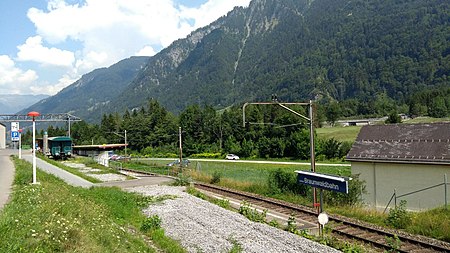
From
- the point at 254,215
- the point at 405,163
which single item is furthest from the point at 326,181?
the point at 405,163

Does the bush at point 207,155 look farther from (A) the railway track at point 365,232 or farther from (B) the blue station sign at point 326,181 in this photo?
(B) the blue station sign at point 326,181

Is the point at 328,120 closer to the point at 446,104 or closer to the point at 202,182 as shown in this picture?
the point at 446,104

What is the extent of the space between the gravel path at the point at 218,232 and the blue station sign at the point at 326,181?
217cm

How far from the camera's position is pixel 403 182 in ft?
74.1

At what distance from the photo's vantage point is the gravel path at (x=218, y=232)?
12664mm

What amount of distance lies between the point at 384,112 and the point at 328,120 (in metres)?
27.0

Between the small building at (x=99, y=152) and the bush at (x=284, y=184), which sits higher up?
the small building at (x=99, y=152)

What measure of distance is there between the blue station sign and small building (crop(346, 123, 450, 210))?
8.31 metres

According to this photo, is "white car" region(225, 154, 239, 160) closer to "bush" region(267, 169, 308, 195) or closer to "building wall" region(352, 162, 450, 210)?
"bush" region(267, 169, 308, 195)

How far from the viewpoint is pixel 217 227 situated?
15.4 meters

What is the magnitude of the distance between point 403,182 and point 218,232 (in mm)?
13127

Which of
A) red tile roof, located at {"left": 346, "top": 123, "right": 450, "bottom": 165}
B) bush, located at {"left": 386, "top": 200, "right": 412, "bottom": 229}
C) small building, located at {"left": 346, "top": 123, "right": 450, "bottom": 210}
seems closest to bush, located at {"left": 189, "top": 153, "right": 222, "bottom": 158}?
red tile roof, located at {"left": 346, "top": 123, "right": 450, "bottom": 165}

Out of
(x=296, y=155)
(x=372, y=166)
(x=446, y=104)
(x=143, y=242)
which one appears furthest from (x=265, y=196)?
(x=446, y=104)

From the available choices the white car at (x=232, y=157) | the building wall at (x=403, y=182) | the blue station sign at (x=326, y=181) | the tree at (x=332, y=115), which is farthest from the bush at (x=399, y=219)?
the tree at (x=332, y=115)
